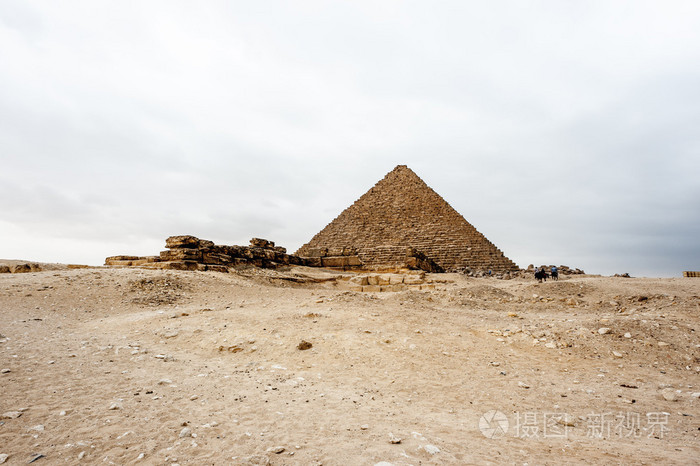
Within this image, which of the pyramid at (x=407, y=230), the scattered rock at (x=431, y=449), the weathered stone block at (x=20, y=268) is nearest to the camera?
the scattered rock at (x=431, y=449)

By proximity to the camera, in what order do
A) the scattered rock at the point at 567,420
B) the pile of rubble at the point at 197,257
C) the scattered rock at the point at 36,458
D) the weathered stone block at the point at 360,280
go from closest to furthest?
the scattered rock at the point at 36,458 < the scattered rock at the point at 567,420 < the pile of rubble at the point at 197,257 < the weathered stone block at the point at 360,280

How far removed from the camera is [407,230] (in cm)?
4731

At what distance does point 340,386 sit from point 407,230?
4407 cm

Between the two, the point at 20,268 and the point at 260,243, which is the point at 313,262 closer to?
the point at 260,243

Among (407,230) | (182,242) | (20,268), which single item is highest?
(407,230)

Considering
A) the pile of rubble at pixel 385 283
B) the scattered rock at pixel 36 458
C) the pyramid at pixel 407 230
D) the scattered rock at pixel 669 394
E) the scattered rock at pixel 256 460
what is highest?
the pyramid at pixel 407 230

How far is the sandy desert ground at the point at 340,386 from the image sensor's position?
2514mm

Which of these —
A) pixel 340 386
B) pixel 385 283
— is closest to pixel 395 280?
pixel 385 283

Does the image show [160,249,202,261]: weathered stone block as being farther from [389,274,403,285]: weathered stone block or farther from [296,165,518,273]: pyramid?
[296,165,518,273]: pyramid

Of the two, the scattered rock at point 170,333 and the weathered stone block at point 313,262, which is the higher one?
the weathered stone block at point 313,262

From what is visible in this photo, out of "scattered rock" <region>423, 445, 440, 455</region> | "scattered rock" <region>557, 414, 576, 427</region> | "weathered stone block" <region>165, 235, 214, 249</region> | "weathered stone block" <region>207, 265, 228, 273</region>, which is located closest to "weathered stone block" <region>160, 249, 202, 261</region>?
"weathered stone block" <region>165, 235, 214, 249</region>

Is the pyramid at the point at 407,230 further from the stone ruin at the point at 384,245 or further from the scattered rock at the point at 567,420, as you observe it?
the scattered rock at the point at 567,420

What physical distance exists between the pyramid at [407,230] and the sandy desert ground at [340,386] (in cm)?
2784

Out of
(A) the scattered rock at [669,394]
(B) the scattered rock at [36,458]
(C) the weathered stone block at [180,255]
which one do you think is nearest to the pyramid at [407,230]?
(C) the weathered stone block at [180,255]
